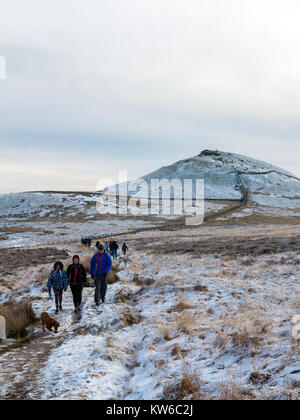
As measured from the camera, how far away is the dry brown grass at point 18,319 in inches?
341

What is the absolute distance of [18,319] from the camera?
362 inches

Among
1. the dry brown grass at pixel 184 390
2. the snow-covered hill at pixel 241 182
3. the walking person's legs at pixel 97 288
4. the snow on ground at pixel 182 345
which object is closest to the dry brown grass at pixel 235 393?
the snow on ground at pixel 182 345

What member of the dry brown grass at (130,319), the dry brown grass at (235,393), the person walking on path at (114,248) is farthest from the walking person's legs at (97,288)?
the person walking on path at (114,248)

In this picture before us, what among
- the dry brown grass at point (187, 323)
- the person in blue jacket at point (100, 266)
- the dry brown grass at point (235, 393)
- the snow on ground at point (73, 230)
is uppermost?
the person in blue jacket at point (100, 266)

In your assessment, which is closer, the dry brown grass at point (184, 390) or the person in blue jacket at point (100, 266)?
the dry brown grass at point (184, 390)

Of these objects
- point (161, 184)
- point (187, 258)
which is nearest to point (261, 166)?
point (161, 184)

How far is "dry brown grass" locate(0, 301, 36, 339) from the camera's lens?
341 inches

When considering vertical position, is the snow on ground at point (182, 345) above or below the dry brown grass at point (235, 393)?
below

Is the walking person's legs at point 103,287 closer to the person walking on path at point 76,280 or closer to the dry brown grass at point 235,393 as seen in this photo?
the person walking on path at point 76,280

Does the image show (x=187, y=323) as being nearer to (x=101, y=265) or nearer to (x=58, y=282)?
(x=101, y=265)

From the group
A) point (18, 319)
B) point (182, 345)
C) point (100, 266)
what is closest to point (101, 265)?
point (100, 266)

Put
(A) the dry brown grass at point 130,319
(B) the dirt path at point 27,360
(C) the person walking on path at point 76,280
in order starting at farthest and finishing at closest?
(C) the person walking on path at point 76,280 < (A) the dry brown grass at point 130,319 < (B) the dirt path at point 27,360

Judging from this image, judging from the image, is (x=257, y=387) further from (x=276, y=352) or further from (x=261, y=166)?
(x=261, y=166)

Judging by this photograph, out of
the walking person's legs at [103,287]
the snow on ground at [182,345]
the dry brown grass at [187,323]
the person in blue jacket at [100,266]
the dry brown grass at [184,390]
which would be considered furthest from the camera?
the walking person's legs at [103,287]
